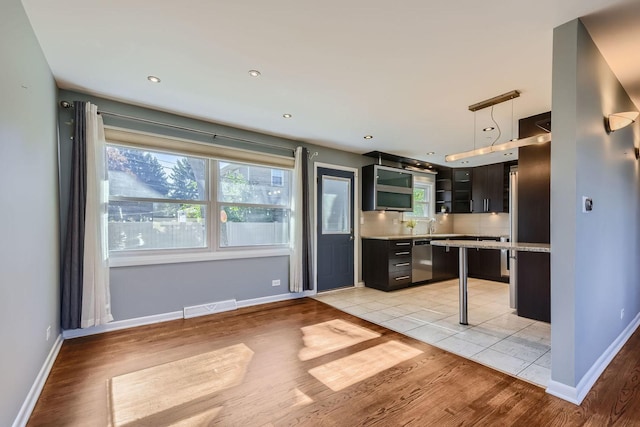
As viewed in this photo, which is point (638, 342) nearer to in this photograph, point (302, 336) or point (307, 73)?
point (302, 336)

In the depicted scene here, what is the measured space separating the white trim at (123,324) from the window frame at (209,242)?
0.64m

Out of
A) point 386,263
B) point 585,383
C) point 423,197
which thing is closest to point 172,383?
point 585,383

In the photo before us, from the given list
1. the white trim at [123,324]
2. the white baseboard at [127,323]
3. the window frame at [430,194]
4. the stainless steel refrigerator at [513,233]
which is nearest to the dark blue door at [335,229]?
the white baseboard at [127,323]

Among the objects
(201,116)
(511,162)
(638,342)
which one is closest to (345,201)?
(201,116)

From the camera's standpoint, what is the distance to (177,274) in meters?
3.60

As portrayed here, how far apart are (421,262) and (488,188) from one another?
7.66 ft

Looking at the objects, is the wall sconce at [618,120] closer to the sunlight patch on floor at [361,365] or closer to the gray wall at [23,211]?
the sunlight patch on floor at [361,365]

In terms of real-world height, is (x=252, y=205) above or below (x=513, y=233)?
above

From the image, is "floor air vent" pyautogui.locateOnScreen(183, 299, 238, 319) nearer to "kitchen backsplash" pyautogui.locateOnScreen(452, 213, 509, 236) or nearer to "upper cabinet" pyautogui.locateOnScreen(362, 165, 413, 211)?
"upper cabinet" pyautogui.locateOnScreen(362, 165, 413, 211)

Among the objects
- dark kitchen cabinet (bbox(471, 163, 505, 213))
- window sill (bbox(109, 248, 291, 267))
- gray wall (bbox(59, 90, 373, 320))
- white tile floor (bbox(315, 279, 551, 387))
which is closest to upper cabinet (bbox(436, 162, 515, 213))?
dark kitchen cabinet (bbox(471, 163, 505, 213))

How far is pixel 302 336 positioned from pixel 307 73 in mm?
2595

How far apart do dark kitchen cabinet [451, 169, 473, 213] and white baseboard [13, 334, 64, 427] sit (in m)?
6.91

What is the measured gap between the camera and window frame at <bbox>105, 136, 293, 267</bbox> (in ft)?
10.8

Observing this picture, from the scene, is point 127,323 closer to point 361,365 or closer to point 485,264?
point 361,365
